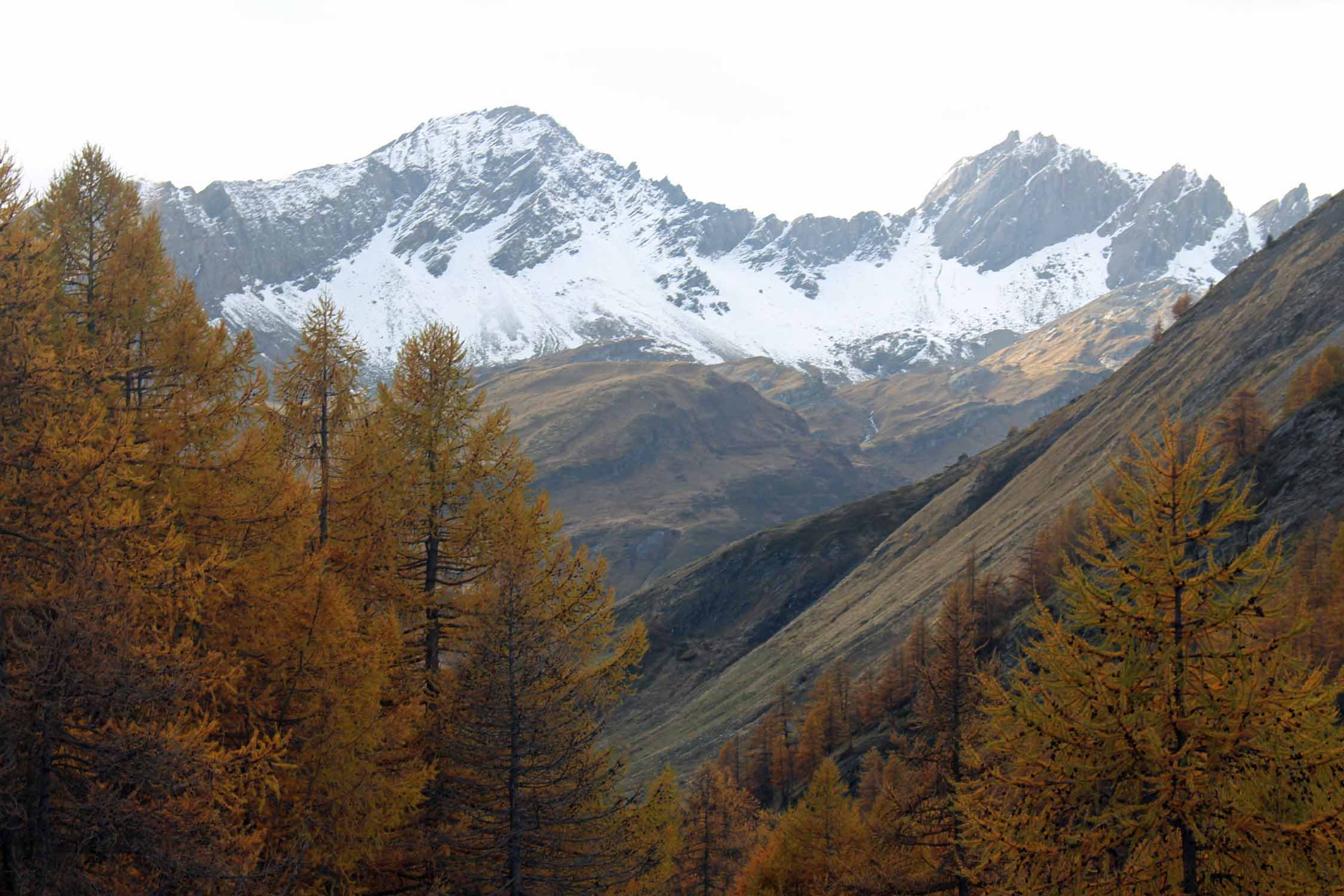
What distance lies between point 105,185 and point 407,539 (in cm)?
867

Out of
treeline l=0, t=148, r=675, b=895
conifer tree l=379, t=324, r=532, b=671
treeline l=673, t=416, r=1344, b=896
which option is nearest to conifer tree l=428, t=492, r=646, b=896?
treeline l=0, t=148, r=675, b=895

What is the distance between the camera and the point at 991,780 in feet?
39.4

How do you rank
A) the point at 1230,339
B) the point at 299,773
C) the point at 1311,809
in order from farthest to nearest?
the point at 1230,339 → the point at 299,773 → the point at 1311,809

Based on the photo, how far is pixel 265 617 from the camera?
15.2m

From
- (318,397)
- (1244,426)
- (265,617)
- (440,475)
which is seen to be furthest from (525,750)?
(1244,426)

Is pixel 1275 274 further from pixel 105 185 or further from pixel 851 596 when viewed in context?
pixel 105 185

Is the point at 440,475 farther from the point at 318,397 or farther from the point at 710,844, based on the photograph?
the point at 710,844

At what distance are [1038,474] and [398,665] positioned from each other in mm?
99695

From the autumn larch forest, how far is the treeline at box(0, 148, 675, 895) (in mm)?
60

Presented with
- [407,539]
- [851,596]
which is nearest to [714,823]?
[407,539]

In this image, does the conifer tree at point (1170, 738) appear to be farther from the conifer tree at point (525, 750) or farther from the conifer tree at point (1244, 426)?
the conifer tree at point (1244, 426)

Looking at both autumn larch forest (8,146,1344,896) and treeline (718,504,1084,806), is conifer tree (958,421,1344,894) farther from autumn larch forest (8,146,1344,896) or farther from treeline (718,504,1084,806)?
treeline (718,504,1084,806)

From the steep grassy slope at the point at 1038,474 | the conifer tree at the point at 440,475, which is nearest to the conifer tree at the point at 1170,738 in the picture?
the conifer tree at the point at 440,475

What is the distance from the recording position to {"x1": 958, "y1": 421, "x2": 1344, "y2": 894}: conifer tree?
10492 mm
